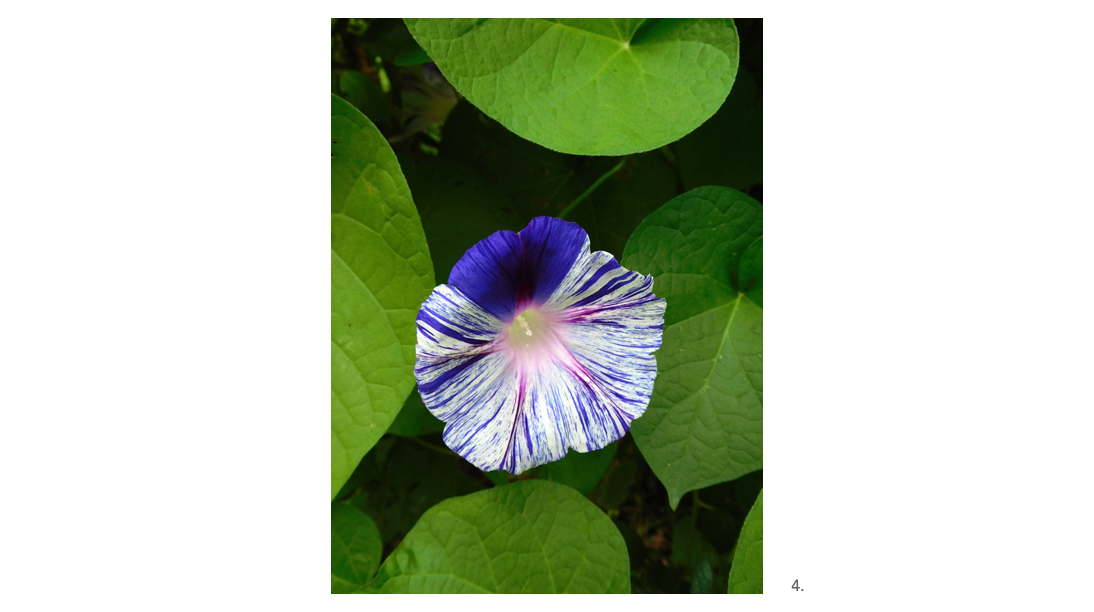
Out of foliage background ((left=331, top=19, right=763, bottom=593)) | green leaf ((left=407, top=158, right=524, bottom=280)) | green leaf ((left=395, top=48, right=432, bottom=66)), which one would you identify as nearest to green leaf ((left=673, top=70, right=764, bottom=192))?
foliage background ((left=331, top=19, right=763, bottom=593))

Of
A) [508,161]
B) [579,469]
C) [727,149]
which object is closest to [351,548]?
[579,469]

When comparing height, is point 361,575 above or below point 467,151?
below

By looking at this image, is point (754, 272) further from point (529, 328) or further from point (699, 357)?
point (529, 328)

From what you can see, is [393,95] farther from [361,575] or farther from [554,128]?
[361,575]

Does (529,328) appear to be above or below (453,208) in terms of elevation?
below

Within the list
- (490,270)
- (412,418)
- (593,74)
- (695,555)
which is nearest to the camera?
(490,270)
